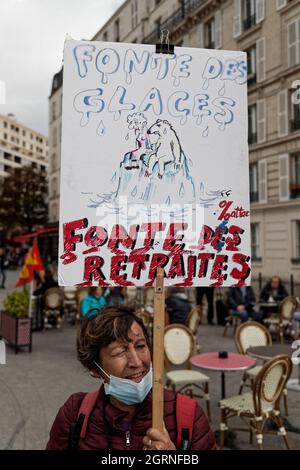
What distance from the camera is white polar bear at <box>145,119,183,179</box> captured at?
2225 millimetres

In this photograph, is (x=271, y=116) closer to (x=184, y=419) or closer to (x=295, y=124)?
(x=295, y=124)

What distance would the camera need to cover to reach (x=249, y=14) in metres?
24.1

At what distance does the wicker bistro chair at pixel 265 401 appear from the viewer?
4406 mm

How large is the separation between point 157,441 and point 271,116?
75.8 ft

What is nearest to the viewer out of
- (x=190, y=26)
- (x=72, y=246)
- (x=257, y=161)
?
(x=72, y=246)

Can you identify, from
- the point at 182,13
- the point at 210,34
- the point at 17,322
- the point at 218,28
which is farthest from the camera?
the point at 182,13

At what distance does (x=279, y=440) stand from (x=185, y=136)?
3899 millimetres

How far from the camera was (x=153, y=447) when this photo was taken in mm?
1701

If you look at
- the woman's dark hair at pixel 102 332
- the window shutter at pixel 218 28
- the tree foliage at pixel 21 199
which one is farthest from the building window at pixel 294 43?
the tree foliage at pixel 21 199

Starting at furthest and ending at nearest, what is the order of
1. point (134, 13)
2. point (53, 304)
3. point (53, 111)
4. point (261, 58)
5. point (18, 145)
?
point (18, 145), point (53, 111), point (134, 13), point (261, 58), point (53, 304)

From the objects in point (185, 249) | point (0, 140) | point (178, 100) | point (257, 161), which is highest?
point (0, 140)

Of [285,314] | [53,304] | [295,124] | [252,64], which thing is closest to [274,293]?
[285,314]
